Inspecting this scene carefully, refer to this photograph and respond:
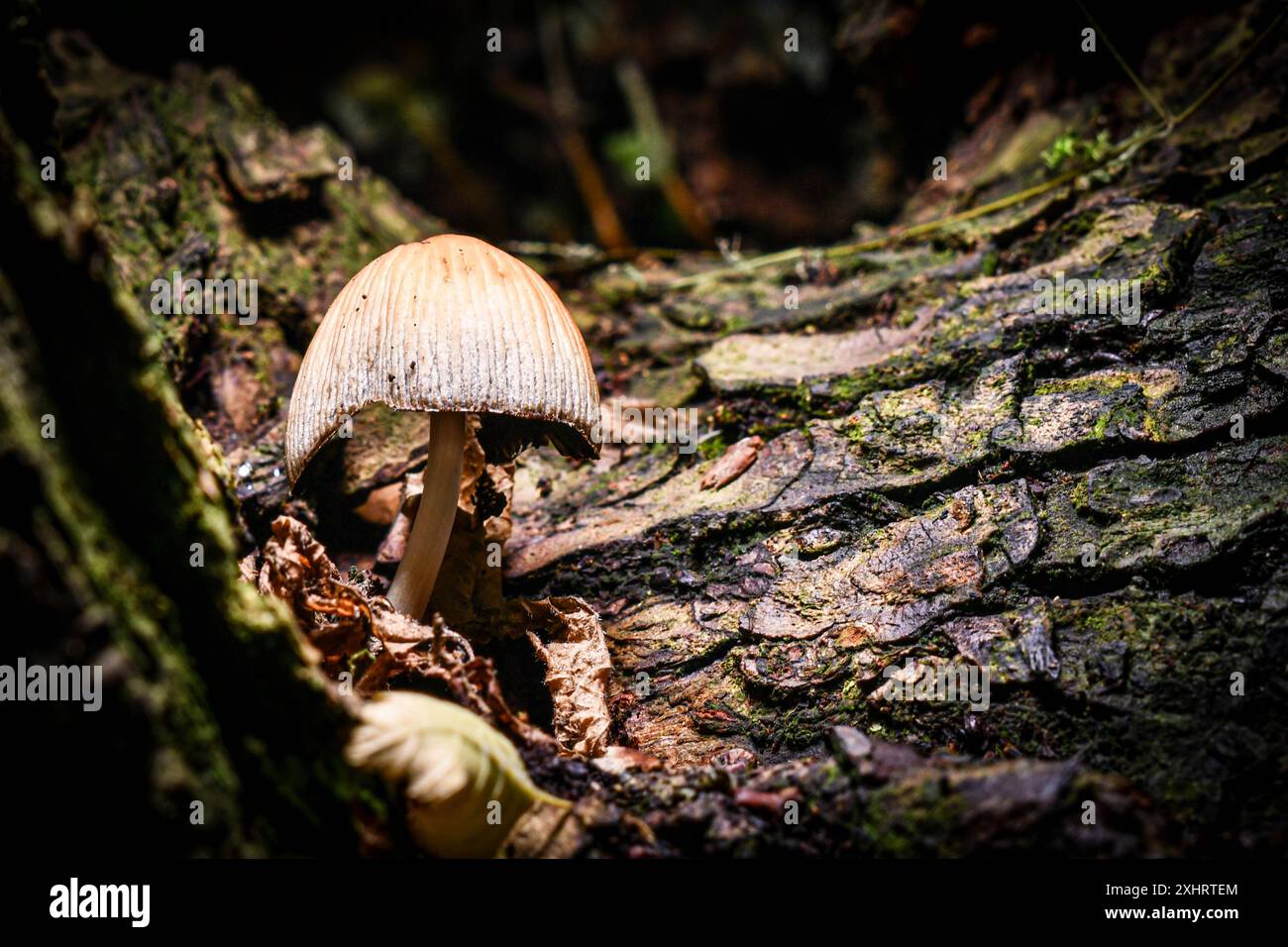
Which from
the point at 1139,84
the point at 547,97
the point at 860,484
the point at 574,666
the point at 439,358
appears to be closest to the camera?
the point at 439,358

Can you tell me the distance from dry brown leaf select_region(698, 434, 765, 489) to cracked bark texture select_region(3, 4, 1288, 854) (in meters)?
0.05

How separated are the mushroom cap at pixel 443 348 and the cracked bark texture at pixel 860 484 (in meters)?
0.40

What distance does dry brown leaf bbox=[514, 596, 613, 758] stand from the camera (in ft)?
7.43

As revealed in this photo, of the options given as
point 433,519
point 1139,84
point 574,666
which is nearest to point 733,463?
point 574,666

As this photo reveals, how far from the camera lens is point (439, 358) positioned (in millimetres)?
2098

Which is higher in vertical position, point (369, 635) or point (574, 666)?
point (369, 635)

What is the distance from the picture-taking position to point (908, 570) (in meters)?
2.41

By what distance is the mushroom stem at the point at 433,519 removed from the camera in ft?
8.01

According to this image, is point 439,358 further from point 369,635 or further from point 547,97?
point 547,97

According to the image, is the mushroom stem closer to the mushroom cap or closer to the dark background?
the mushroom cap

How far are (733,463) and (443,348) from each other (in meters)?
1.27

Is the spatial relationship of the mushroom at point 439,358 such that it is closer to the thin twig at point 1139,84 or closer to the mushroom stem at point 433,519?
the mushroom stem at point 433,519

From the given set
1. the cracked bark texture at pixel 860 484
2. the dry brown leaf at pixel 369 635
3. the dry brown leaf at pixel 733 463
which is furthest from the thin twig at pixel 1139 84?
the dry brown leaf at pixel 369 635

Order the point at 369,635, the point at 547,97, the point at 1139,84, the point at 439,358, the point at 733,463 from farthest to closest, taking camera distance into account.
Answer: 1. the point at 547,97
2. the point at 1139,84
3. the point at 733,463
4. the point at 369,635
5. the point at 439,358
